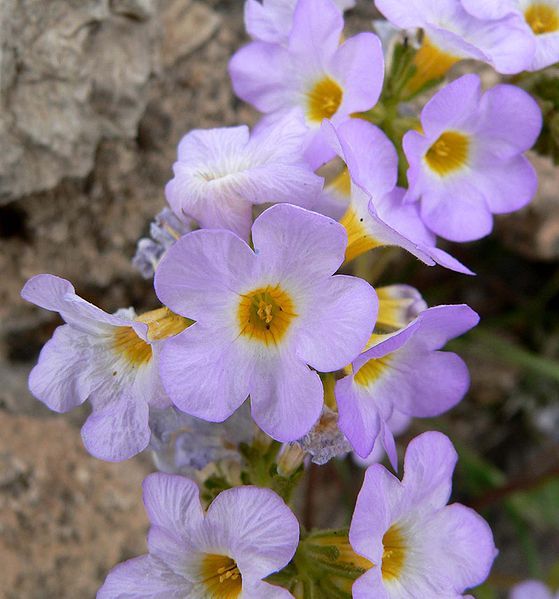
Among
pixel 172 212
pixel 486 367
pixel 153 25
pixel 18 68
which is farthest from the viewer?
pixel 486 367

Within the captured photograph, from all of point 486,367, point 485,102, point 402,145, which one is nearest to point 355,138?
point 402,145

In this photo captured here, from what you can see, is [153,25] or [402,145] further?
[153,25]

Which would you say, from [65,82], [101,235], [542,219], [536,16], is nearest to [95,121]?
[65,82]

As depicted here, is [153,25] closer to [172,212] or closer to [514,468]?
[172,212]

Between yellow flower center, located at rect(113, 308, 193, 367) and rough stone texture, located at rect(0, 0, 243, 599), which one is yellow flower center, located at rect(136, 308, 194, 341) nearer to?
yellow flower center, located at rect(113, 308, 193, 367)

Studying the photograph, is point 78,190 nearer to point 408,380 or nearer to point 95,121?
point 95,121

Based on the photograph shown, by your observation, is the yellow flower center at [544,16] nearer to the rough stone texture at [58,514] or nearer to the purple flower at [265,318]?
the purple flower at [265,318]

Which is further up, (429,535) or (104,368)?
(104,368)
